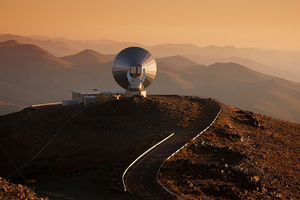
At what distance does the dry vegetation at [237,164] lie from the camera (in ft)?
146

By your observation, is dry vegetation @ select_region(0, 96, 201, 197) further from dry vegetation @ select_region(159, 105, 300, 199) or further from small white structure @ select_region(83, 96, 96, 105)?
dry vegetation @ select_region(159, 105, 300, 199)

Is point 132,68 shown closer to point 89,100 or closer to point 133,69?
point 133,69

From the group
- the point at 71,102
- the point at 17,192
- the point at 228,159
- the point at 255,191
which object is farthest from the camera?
the point at 71,102

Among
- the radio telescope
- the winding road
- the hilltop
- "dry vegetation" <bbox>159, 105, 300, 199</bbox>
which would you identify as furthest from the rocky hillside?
the radio telescope

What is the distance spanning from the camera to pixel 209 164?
A: 4991cm

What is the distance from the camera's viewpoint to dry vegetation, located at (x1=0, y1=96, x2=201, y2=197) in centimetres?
5528

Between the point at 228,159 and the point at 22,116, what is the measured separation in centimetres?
4529

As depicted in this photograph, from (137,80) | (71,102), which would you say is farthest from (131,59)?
(71,102)

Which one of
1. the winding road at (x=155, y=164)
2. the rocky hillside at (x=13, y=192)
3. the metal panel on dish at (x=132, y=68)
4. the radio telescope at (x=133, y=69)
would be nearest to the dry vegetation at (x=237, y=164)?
the winding road at (x=155, y=164)

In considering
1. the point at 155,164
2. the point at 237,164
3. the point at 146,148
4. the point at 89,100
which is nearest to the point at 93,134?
the point at 146,148

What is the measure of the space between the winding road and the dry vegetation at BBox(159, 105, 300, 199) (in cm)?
120

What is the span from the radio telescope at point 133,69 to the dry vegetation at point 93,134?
5457mm

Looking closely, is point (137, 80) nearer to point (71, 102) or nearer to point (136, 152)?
point (71, 102)

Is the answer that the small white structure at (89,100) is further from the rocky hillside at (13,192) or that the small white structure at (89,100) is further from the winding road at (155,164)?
the rocky hillside at (13,192)
